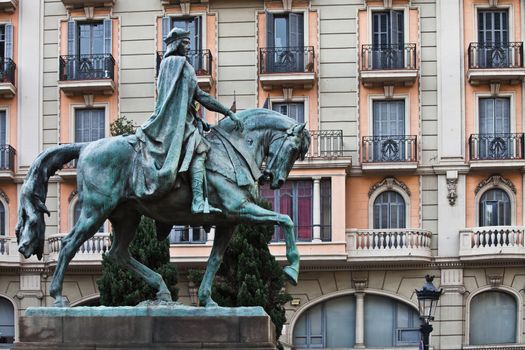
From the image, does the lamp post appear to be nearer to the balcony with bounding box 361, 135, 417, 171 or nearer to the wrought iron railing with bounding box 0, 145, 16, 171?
the balcony with bounding box 361, 135, 417, 171

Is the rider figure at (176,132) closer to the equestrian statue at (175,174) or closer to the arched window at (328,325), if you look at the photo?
the equestrian statue at (175,174)

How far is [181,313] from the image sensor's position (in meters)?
17.0

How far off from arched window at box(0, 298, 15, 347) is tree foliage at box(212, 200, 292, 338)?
12521mm

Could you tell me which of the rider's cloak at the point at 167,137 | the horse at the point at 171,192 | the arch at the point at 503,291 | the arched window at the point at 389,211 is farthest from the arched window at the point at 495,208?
the rider's cloak at the point at 167,137

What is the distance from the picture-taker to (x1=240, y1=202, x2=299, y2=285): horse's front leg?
671 inches

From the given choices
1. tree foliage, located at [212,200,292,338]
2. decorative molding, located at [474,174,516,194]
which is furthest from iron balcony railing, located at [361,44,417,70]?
tree foliage, located at [212,200,292,338]

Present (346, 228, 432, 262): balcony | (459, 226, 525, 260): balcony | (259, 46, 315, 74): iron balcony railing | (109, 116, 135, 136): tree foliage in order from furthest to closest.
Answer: (259, 46, 315, 74): iron balcony railing → (346, 228, 432, 262): balcony → (459, 226, 525, 260): balcony → (109, 116, 135, 136): tree foliage

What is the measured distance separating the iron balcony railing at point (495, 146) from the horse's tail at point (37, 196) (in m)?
31.7

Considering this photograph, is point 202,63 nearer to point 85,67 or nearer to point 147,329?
point 85,67

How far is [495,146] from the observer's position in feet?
158

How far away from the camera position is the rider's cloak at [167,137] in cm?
1722

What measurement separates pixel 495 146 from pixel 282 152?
31.3 meters

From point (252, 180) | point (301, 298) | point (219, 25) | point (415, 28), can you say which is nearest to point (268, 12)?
point (219, 25)

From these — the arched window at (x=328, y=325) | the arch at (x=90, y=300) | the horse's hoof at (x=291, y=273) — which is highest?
the horse's hoof at (x=291, y=273)
